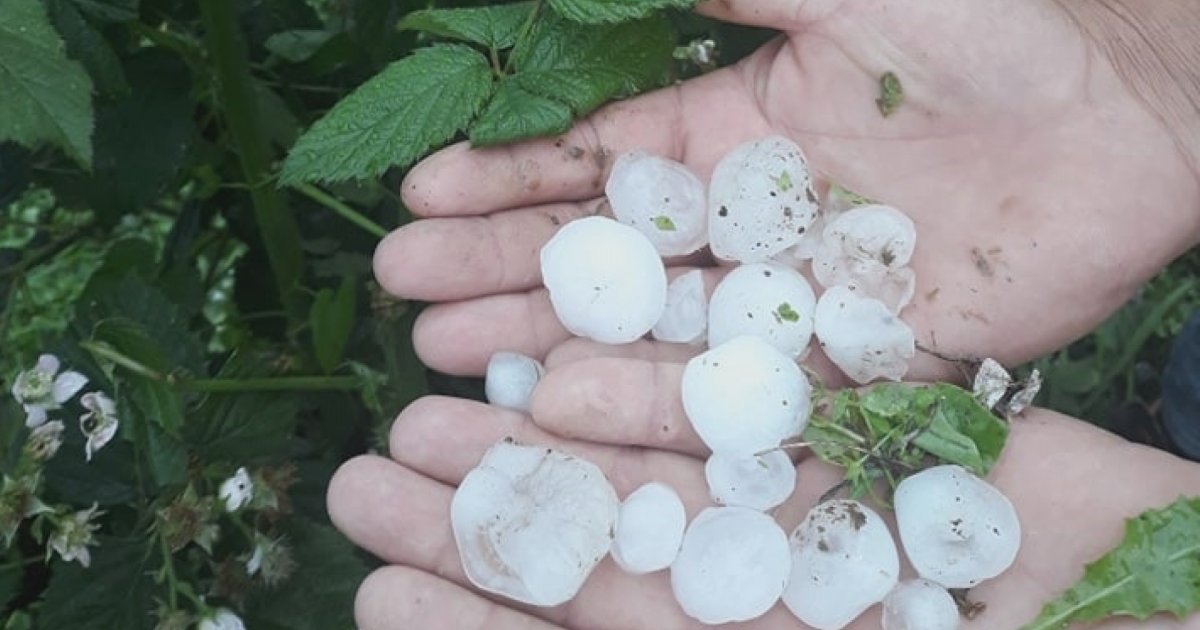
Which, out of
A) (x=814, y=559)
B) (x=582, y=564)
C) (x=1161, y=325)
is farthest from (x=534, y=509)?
(x=1161, y=325)

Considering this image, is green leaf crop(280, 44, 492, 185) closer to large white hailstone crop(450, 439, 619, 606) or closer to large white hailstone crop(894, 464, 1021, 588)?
large white hailstone crop(450, 439, 619, 606)

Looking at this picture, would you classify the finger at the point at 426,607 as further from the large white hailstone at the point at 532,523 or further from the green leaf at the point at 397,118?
the green leaf at the point at 397,118

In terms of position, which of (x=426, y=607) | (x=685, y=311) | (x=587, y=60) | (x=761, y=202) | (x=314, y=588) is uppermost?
(x=587, y=60)

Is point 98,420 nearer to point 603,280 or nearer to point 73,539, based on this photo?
point 73,539

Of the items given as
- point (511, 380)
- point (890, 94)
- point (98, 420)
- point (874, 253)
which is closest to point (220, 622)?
point (98, 420)

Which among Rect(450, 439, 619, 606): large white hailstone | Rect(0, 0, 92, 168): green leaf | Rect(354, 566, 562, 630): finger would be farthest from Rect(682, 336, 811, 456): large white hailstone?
Rect(0, 0, 92, 168): green leaf

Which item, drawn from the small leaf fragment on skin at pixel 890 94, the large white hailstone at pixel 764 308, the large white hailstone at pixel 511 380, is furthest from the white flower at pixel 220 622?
the small leaf fragment on skin at pixel 890 94

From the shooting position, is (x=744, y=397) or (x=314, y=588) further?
(x=314, y=588)
